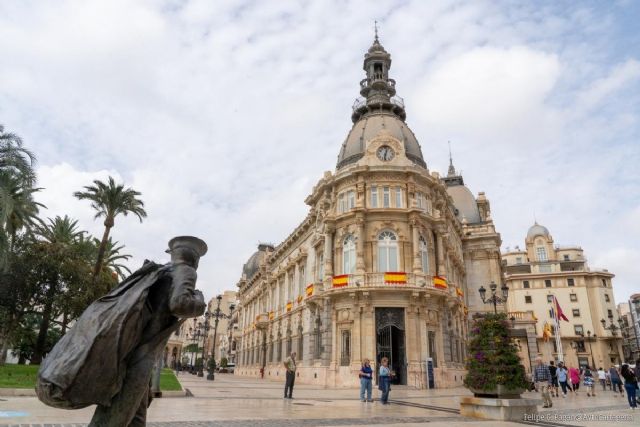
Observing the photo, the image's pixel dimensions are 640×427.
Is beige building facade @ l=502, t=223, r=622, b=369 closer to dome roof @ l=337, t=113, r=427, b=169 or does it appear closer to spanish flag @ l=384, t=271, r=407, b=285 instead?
dome roof @ l=337, t=113, r=427, b=169

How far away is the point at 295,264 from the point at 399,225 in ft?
40.6

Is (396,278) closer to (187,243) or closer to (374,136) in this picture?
(374,136)

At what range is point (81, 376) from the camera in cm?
298

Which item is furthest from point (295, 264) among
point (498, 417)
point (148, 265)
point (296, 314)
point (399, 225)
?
point (148, 265)

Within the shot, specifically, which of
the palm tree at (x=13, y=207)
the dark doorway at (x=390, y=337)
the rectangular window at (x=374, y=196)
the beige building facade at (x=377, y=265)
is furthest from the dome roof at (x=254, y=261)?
the dark doorway at (x=390, y=337)

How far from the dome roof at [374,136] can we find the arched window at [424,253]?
21.3 ft

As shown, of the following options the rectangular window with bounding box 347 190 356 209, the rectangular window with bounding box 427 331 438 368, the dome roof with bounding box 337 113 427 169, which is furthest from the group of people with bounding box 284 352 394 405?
the dome roof with bounding box 337 113 427 169

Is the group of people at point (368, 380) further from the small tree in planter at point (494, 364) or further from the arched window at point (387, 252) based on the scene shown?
the arched window at point (387, 252)

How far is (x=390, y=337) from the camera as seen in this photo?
26.1 m

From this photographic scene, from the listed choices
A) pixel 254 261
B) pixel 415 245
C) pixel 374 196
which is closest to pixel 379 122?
pixel 374 196

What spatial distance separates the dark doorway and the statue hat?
76.7 ft

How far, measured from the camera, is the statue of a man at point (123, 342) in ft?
9.78

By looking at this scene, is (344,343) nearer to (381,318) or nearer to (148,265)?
(381,318)

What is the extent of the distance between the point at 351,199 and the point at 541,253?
65356 millimetres
